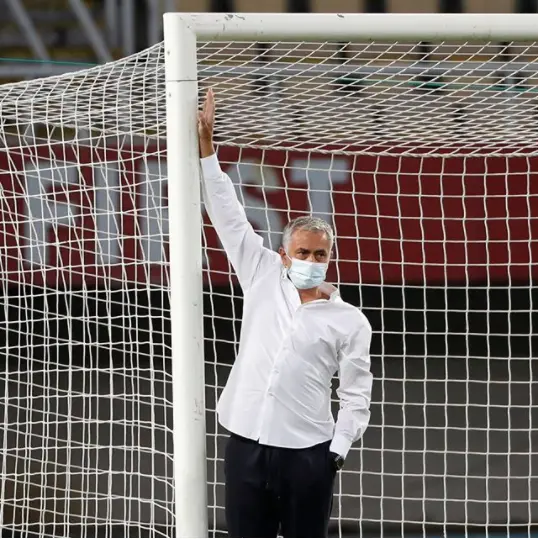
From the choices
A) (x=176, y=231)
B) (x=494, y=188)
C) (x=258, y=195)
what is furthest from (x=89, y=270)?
(x=176, y=231)

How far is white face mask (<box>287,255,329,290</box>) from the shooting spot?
289cm

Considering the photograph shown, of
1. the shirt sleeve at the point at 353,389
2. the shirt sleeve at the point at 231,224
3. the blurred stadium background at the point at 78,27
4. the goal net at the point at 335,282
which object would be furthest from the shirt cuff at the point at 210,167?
the blurred stadium background at the point at 78,27

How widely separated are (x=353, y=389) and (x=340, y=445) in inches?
5.9

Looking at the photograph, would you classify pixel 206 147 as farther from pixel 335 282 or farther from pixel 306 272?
pixel 335 282

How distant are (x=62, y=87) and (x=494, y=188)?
4.92m

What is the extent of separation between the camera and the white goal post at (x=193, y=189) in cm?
290

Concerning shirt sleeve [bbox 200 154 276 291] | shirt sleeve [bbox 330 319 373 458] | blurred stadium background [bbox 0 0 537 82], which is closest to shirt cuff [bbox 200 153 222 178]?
shirt sleeve [bbox 200 154 276 291]

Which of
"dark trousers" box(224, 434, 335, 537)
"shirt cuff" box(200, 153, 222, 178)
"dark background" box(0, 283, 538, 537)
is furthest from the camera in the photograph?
"dark background" box(0, 283, 538, 537)

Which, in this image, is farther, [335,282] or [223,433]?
[335,282]

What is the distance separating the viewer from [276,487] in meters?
2.82

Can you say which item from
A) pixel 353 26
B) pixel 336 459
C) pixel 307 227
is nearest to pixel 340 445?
pixel 336 459

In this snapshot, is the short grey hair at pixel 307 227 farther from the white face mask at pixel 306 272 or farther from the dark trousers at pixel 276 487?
the dark trousers at pixel 276 487

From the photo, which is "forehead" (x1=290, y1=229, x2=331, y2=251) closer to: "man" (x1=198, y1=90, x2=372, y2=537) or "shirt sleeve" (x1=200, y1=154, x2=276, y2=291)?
"man" (x1=198, y1=90, x2=372, y2=537)

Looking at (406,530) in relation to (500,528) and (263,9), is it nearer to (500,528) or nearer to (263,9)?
(500,528)
